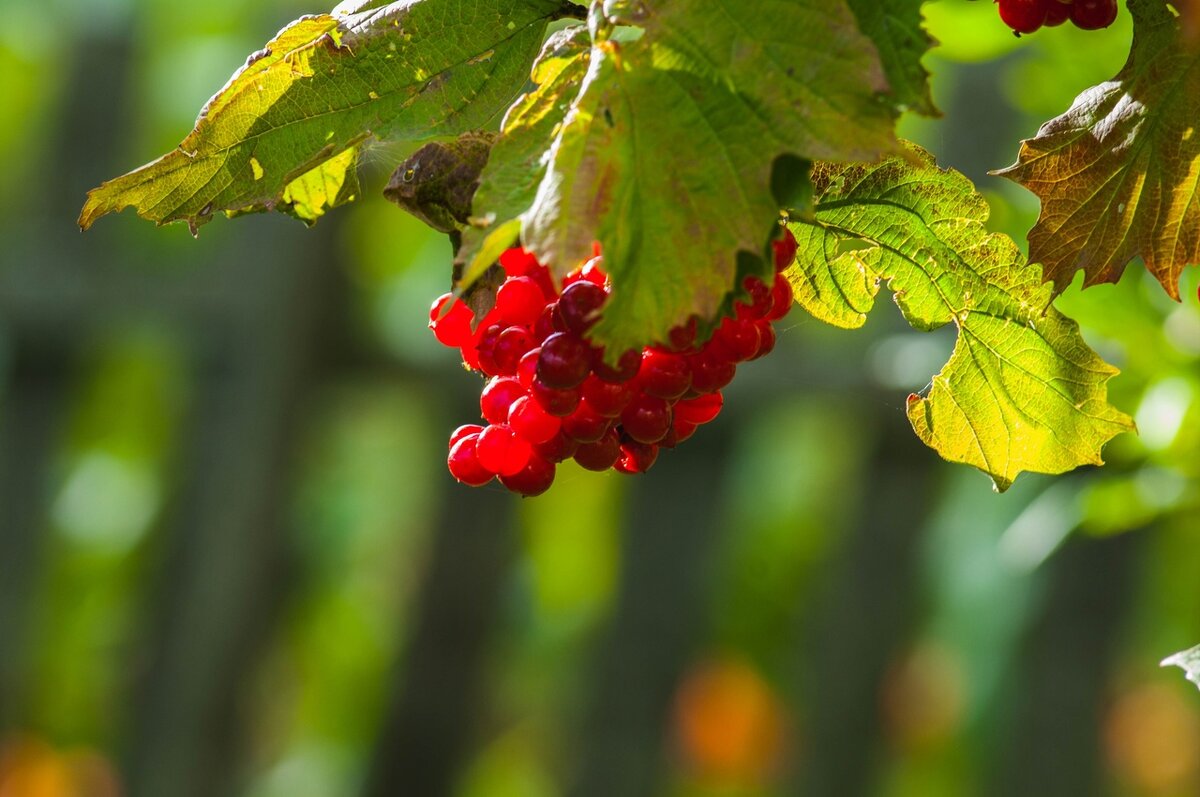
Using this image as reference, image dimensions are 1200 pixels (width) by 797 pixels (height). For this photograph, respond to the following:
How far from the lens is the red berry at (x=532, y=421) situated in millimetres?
591

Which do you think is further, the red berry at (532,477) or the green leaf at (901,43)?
the red berry at (532,477)

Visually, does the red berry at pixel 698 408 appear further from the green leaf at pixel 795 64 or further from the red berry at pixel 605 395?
the green leaf at pixel 795 64

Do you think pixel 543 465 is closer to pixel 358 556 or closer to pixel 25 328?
pixel 25 328

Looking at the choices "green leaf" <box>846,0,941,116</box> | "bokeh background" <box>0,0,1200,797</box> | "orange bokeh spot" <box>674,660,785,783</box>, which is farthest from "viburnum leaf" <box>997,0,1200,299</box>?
"orange bokeh spot" <box>674,660,785,783</box>

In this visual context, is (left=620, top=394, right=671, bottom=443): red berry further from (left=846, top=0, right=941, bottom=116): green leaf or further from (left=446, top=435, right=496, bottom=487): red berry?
(left=846, top=0, right=941, bottom=116): green leaf

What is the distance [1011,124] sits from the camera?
225 centimetres

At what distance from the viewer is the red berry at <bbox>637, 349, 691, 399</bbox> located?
0.57 metres

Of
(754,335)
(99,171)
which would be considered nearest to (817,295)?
(754,335)

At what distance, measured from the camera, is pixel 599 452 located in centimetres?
61

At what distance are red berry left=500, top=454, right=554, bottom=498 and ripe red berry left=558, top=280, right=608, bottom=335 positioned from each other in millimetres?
90

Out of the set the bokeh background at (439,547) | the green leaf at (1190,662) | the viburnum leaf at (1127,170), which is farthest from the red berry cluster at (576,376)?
the bokeh background at (439,547)

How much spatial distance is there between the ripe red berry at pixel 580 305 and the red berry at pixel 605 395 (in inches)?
1.3

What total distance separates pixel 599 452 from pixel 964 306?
0.58 feet

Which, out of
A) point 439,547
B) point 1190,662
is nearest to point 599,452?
point 1190,662
